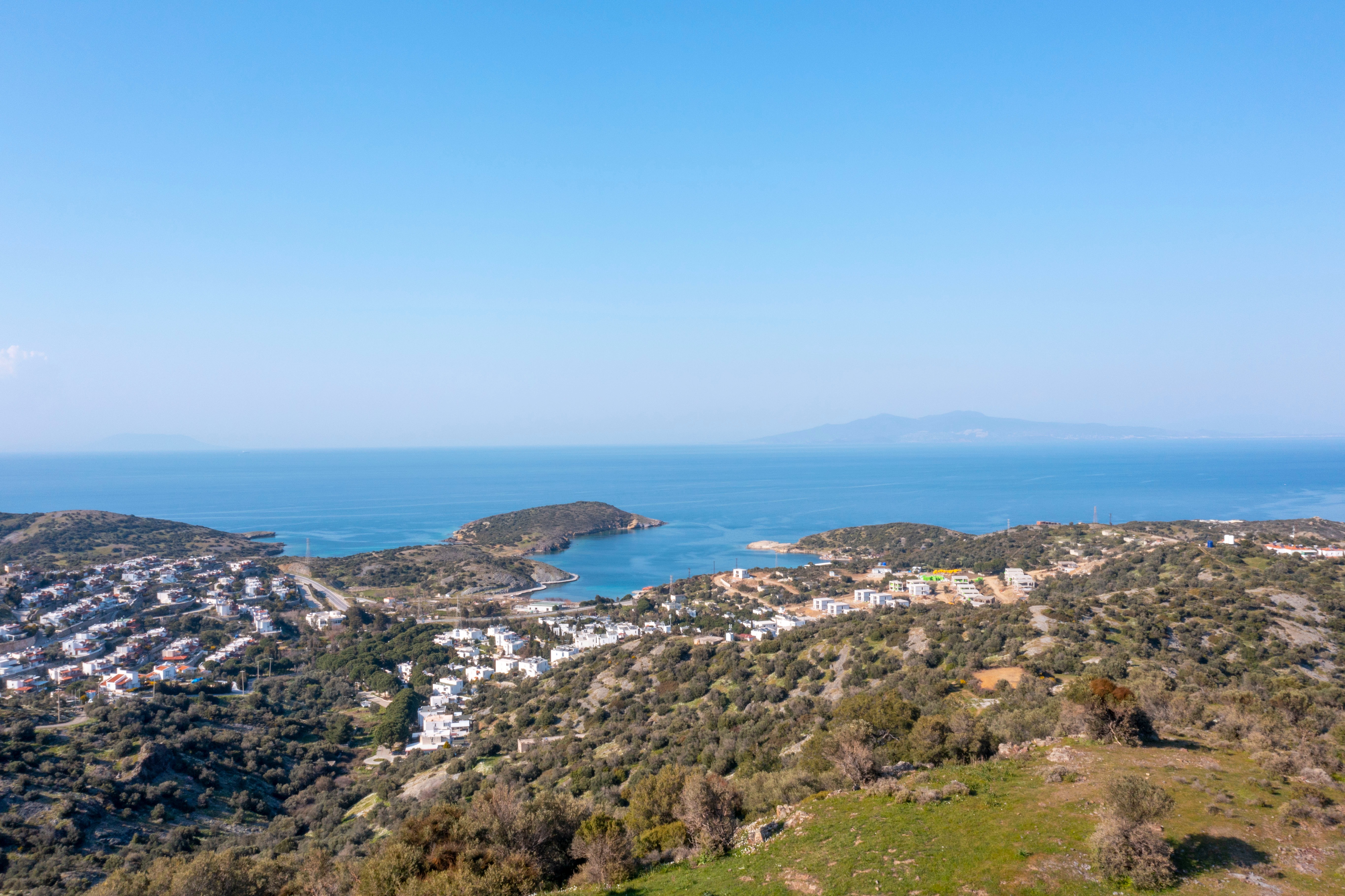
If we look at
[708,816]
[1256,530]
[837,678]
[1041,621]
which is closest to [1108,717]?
[708,816]

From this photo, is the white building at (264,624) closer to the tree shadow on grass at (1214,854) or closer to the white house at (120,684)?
the white house at (120,684)

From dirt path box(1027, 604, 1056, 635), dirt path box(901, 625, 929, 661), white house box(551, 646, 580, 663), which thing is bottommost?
white house box(551, 646, 580, 663)

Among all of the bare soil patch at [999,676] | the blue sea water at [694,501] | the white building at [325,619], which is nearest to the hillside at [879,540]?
the blue sea water at [694,501]

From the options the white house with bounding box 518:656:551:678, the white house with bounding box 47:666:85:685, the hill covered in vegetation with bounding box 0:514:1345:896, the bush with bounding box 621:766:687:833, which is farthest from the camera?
the white house with bounding box 518:656:551:678

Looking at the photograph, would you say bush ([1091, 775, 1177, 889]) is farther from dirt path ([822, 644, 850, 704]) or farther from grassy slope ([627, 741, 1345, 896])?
dirt path ([822, 644, 850, 704])

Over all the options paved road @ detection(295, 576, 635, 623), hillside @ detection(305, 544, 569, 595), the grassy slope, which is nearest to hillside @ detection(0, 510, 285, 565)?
hillside @ detection(305, 544, 569, 595)

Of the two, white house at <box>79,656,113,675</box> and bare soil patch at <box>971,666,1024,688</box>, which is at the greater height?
bare soil patch at <box>971,666,1024,688</box>

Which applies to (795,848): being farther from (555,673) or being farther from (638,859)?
(555,673)
